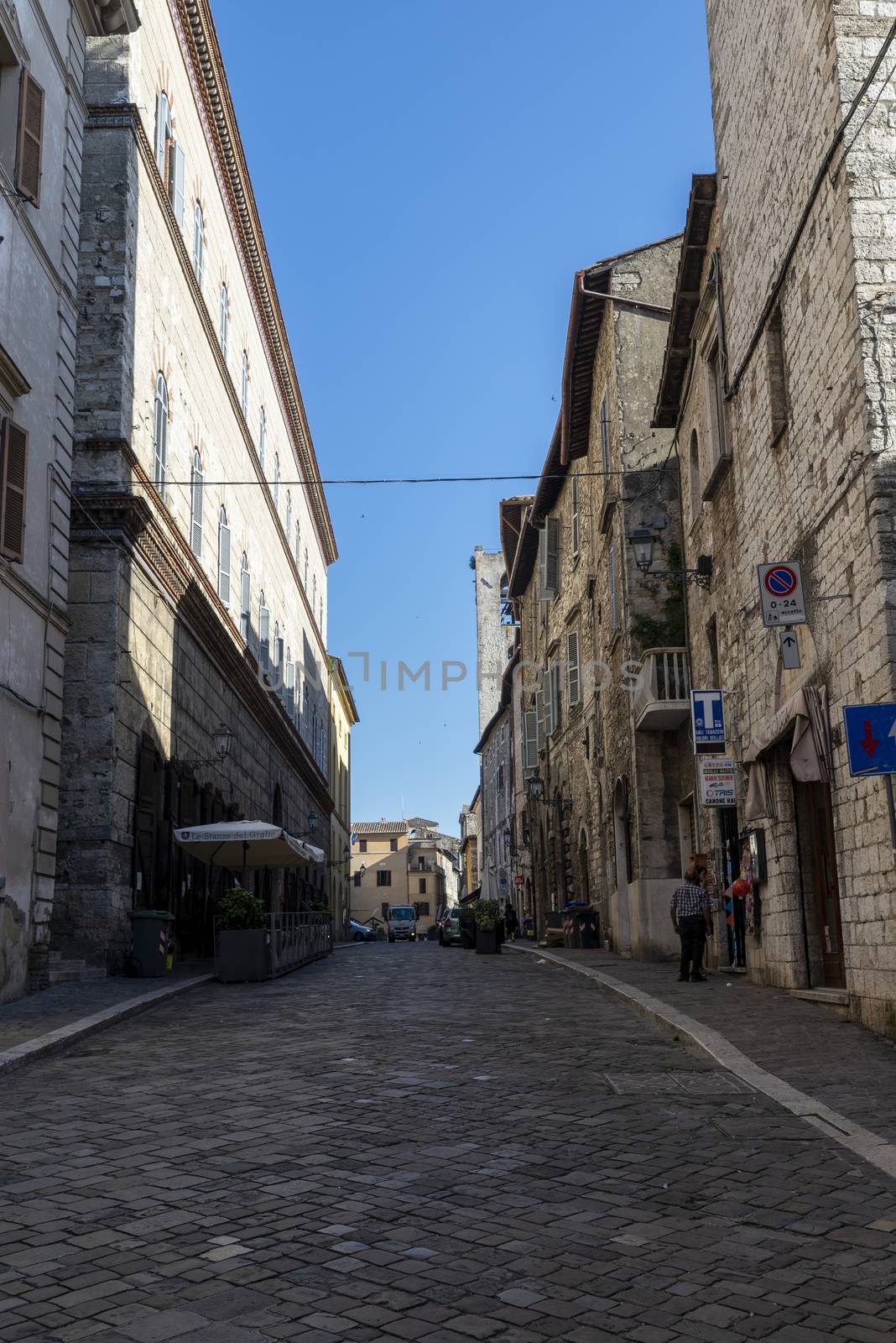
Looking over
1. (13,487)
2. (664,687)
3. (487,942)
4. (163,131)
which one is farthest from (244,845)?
(163,131)

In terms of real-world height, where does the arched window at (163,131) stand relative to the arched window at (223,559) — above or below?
above

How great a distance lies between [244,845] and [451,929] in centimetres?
2131

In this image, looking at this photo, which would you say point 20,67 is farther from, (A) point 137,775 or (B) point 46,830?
(A) point 137,775

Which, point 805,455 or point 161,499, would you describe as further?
point 161,499

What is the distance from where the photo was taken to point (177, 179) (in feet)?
75.6

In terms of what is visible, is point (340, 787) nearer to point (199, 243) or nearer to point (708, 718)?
point (199, 243)

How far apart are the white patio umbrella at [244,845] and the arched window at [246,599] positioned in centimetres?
669

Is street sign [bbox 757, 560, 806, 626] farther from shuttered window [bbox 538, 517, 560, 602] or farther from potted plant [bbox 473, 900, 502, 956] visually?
shuttered window [bbox 538, 517, 560, 602]

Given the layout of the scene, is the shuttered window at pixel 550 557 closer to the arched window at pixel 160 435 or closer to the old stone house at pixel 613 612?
the old stone house at pixel 613 612

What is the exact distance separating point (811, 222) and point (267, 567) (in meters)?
24.8

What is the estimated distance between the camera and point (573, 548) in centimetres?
3062

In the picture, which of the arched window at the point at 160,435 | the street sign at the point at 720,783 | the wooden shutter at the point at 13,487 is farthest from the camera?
the arched window at the point at 160,435

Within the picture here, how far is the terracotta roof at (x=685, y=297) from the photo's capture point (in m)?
16.6

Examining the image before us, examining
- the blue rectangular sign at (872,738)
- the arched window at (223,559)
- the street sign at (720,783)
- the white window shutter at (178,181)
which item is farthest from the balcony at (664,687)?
the blue rectangular sign at (872,738)
